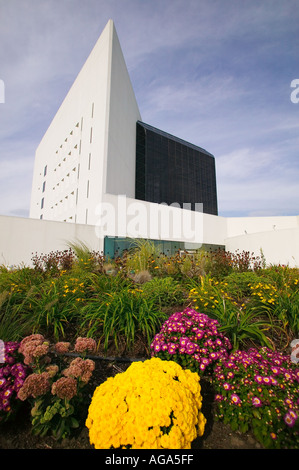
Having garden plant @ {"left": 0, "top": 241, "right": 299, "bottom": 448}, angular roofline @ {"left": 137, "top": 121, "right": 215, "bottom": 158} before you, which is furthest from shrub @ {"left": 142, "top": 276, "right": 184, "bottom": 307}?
angular roofline @ {"left": 137, "top": 121, "right": 215, "bottom": 158}

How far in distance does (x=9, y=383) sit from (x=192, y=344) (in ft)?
5.42

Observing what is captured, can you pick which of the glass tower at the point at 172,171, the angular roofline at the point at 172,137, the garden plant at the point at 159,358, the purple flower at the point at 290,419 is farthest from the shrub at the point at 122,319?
the angular roofline at the point at 172,137

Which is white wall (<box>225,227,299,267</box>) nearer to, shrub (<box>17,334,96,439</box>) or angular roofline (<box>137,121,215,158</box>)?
shrub (<box>17,334,96,439</box>)

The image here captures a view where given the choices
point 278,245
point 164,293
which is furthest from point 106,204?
point 278,245

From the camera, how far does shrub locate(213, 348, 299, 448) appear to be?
1.42 m

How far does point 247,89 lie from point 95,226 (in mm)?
11965

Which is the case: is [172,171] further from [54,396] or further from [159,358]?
[54,396]

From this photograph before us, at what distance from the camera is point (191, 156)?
98.0 ft

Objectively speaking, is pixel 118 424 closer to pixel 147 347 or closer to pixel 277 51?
pixel 147 347

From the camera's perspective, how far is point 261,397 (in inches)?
62.7

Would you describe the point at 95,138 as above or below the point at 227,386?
above

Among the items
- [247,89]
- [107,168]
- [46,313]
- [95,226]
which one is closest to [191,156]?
[107,168]

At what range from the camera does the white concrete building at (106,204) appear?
14.8 meters
